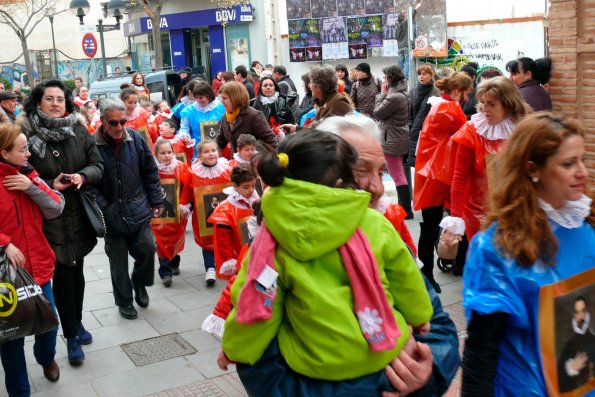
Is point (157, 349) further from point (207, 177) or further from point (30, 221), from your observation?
point (207, 177)

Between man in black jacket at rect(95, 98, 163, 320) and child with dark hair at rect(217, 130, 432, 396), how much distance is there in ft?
13.7

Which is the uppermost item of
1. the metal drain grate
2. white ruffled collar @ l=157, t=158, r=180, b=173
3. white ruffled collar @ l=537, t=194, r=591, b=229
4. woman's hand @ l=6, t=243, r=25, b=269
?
white ruffled collar @ l=537, t=194, r=591, b=229

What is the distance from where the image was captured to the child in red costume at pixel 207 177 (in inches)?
298

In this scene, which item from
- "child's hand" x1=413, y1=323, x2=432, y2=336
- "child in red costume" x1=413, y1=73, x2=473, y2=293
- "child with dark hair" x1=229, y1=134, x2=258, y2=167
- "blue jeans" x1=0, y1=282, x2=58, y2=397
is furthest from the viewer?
"child with dark hair" x1=229, y1=134, x2=258, y2=167

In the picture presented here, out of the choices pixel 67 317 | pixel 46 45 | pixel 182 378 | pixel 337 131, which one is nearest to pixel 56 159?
pixel 67 317

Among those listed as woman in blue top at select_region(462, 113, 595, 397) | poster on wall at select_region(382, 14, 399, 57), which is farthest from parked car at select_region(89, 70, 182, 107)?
woman in blue top at select_region(462, 113, 595, 397)

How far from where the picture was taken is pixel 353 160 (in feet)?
7.39

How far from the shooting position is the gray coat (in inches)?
372

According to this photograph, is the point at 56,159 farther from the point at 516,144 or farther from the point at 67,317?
the point at 516,144

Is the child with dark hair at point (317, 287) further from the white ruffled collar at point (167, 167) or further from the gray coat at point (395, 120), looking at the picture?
the gray coat at point (395, 120)

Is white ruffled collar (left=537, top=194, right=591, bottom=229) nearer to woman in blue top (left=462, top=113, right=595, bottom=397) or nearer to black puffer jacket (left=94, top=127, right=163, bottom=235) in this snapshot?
woman in blue top (left=462, top=113, right=595, bottom=397)

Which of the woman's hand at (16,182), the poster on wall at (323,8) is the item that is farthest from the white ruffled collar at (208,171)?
the poster on wall at (323,8)

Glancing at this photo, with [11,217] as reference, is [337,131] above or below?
above

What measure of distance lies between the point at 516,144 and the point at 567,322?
632 millimetres
